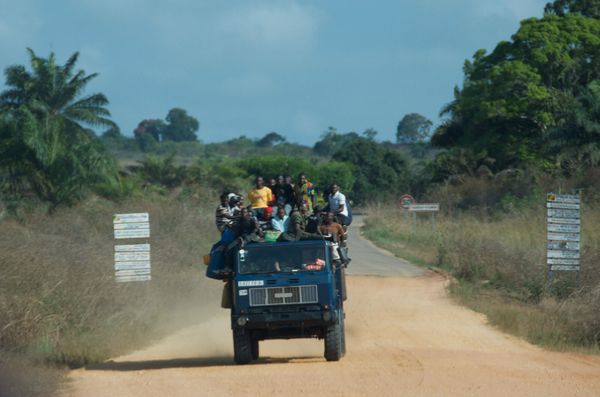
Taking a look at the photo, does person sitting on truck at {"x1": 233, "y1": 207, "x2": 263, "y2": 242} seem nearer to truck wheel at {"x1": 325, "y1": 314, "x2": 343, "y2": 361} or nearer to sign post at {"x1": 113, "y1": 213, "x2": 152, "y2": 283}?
truck wheel at {"x1": 325, "y1": 314, "x2": 343, "y2": 361}

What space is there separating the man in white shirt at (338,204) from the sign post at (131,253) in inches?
188

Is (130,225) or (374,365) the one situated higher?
(130,225)

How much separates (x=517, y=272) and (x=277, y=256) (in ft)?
43.4

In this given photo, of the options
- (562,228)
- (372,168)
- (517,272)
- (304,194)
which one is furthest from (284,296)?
(372,168)

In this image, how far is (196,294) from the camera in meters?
27.1

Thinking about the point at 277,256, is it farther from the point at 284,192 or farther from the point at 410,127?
the point at 410,127

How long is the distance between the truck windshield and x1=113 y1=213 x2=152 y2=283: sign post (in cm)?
660

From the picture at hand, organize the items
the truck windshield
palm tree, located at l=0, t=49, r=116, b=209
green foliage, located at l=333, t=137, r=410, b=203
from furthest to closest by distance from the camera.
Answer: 1. green foliage, located at l=333, t=137, r=410, b=203
2. palm tree, located at l=0, t=49, r=116, b=209
3. the truck windshield

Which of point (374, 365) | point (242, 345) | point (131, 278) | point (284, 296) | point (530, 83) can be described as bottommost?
point (374, 365)

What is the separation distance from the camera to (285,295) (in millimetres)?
15516


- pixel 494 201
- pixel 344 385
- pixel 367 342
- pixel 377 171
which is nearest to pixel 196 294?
pixel 367 342

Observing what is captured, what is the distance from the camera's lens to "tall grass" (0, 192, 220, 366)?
16.9 meters

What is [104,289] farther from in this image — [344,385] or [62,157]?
[62,157]

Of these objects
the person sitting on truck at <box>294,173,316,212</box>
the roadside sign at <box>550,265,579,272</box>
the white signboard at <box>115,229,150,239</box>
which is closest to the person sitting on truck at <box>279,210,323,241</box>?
the person sitting on truck at <box>294,173,316,212</box>
